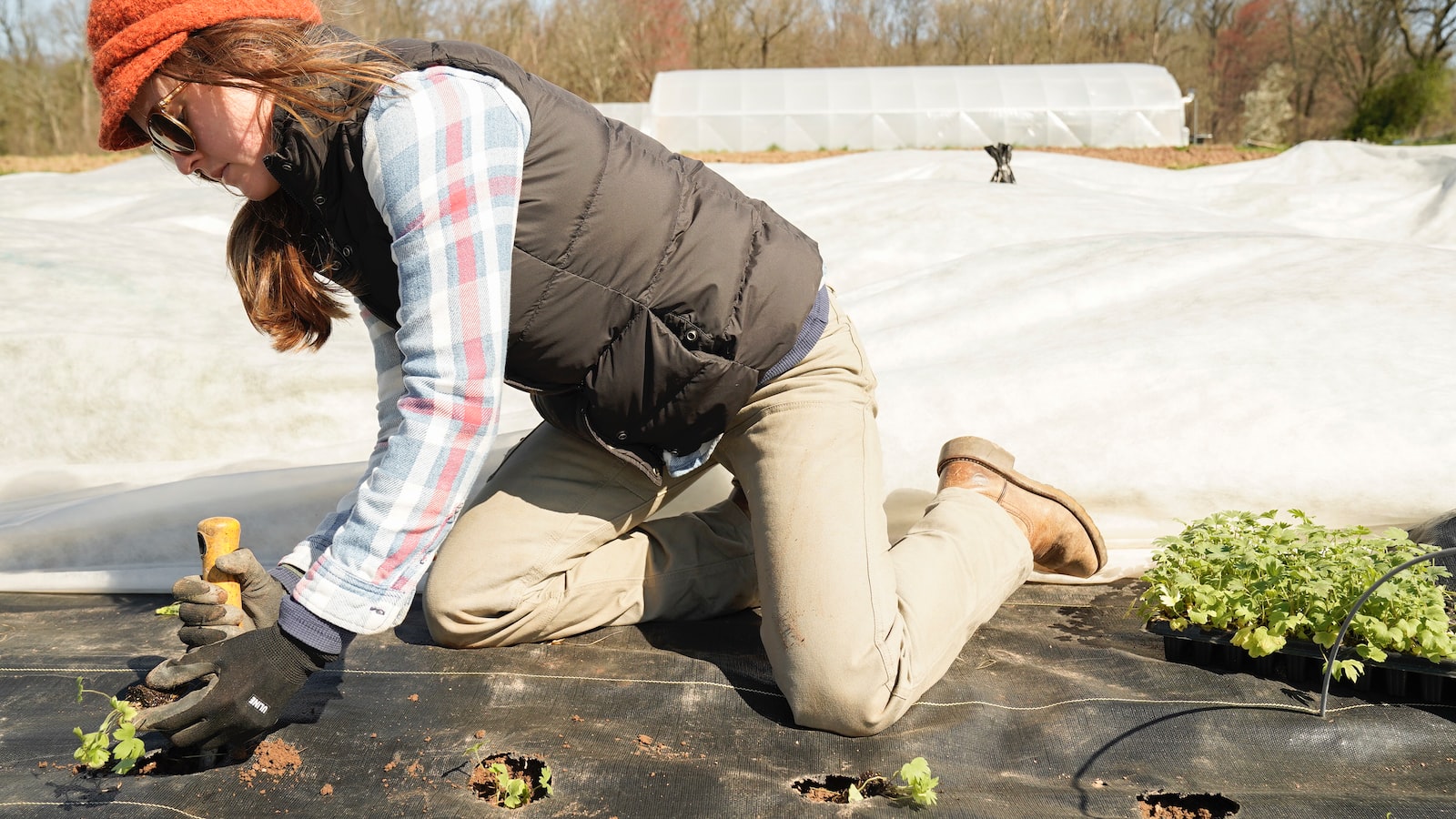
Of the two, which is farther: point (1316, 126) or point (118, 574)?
point (1316, 126)

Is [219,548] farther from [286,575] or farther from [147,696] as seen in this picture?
[147,696]

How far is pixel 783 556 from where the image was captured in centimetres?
167

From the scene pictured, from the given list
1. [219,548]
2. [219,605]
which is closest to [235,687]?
[219,605]

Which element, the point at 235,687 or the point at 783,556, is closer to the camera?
the point at 235,687

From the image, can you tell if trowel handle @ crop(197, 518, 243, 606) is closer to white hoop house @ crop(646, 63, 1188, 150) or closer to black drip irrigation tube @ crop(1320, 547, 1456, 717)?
black drip irrigation tube @ crop(1320, 547, 1456, 717)

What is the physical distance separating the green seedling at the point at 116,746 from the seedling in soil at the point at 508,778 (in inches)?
16.1

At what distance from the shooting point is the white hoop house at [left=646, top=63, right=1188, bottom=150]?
11695 millimetres

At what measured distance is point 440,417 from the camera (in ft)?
4.33

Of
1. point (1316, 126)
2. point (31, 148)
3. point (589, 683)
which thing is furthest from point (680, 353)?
point (1316, 126)

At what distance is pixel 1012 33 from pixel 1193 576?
2091 centimetres

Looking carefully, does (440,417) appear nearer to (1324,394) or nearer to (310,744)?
(310,744)

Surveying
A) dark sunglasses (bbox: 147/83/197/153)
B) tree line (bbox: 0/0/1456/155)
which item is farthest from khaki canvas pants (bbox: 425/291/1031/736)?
tree line (bbox: 0/0/1456/155)

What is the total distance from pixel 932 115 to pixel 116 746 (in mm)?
11443

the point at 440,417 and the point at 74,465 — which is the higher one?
the point at 440,417
